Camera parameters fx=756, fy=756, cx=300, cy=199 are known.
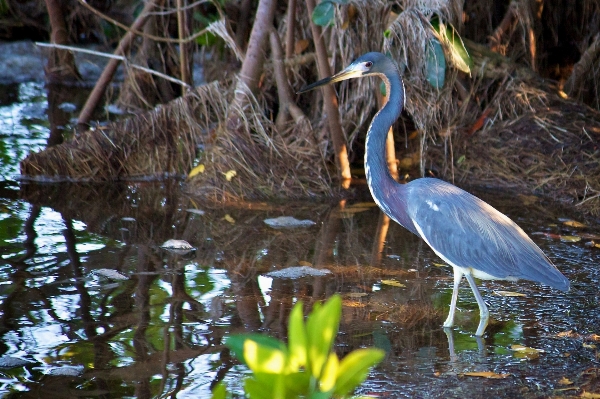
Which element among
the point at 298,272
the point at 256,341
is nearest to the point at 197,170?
the point at 298,272

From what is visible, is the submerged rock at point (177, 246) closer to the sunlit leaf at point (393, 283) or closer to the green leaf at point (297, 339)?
the sunlit leaf at point (393, 283)

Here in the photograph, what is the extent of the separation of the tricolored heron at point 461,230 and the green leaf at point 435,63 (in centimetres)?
205

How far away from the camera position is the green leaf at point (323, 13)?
6.47 metres

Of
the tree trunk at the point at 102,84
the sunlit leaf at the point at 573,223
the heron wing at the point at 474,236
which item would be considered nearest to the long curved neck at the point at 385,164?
the heron wing at the point at 474,236

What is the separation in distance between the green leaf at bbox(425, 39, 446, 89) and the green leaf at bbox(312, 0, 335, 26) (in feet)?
3.02

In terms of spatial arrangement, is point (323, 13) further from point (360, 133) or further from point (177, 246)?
point (177, 246)

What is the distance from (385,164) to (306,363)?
11.8ft

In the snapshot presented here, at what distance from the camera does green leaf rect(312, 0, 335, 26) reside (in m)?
6.47

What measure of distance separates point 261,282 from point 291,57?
346 cm

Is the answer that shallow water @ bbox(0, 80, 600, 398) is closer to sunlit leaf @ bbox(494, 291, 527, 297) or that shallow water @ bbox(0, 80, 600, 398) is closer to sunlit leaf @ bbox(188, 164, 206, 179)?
sunlit leaf @ bbox(494, 291, 527, 297)

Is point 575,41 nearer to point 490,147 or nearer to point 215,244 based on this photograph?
point 490,147

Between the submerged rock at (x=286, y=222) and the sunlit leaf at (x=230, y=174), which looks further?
the sunlit leaf at (x=230, y=174)

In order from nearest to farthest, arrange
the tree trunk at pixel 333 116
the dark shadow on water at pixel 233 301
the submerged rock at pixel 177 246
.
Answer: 1. the dark shadow on water at pixel 233 301
2. the submerged rock at pixel 177 246
3. the tree trunk at pixel 333 116

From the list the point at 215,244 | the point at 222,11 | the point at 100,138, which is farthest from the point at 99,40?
the point at 215,244
